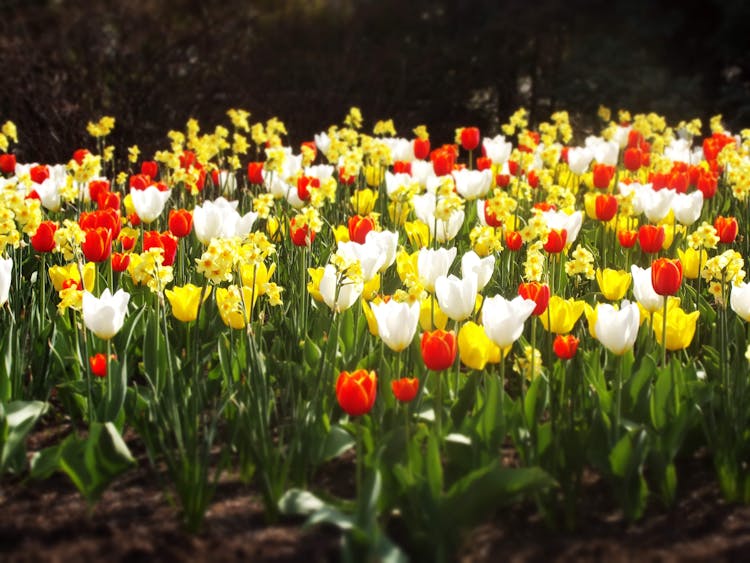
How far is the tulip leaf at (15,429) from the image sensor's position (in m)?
2.38

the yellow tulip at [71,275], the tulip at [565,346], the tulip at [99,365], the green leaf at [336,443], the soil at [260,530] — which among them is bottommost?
the soil at [260,530]

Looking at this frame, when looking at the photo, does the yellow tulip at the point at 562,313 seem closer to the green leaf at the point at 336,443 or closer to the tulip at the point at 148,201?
the green leaf at the point at 336,443

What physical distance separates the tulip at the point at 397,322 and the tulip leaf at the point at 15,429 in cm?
93

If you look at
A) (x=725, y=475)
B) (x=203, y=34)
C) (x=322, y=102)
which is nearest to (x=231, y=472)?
(x=725, y=475)

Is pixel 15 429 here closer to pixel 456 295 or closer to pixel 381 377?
pixel 381 377

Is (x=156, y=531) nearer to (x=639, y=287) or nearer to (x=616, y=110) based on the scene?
(x=639, y=287)

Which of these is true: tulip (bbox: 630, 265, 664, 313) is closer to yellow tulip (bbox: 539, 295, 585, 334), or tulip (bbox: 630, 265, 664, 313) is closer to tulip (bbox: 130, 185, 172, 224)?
yellow tulip (bbox: 539, 295, 585, 334)

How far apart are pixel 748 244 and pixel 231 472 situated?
2585 millimetres

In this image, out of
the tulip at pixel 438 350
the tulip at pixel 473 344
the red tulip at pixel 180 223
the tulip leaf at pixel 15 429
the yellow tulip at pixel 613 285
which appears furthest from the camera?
the red tulip at pixel 180 223

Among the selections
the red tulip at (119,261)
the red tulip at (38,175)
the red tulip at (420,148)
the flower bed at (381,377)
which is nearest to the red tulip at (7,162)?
the red tulip at (38,175)

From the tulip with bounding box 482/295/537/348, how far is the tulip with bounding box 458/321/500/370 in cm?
5

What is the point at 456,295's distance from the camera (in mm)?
2635

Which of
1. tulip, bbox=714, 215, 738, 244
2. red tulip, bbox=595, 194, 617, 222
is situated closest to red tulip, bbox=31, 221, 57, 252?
red tulip, bbox=595, 194, 617, 222

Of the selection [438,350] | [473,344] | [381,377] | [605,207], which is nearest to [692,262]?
[605,207]
